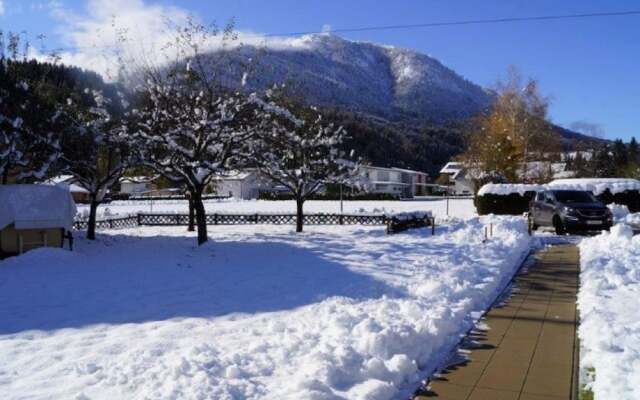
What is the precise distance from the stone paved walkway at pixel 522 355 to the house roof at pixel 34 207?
12.1 meters

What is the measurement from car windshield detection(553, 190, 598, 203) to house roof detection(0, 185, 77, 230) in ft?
55.6

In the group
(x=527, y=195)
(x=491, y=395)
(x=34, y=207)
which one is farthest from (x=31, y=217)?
(x=527, y=195)

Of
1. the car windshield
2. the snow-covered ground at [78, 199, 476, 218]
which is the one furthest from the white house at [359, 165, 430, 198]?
the car windshield

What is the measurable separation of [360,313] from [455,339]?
1299mm

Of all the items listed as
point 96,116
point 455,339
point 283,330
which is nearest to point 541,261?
point 455,339

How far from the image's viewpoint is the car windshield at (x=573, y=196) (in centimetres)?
1972

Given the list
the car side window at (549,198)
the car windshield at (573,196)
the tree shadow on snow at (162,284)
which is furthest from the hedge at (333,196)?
the tree shadow on snow at (162,284)

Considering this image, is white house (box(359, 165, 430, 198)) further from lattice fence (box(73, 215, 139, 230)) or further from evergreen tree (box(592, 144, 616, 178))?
lattice fence (box(73, 215, 139, 230))

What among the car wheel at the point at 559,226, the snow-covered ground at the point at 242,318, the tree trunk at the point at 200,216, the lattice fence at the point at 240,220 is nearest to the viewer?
the snow-covered ground at the point at 242,318

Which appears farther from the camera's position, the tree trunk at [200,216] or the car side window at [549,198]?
the car side window at [549,198]

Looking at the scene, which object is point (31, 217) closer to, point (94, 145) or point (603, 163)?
point (94, 145)

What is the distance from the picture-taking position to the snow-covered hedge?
28.3 m

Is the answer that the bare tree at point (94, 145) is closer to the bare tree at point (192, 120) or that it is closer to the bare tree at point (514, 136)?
the bare tree at point (192, 120)

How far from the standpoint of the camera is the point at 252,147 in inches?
715
